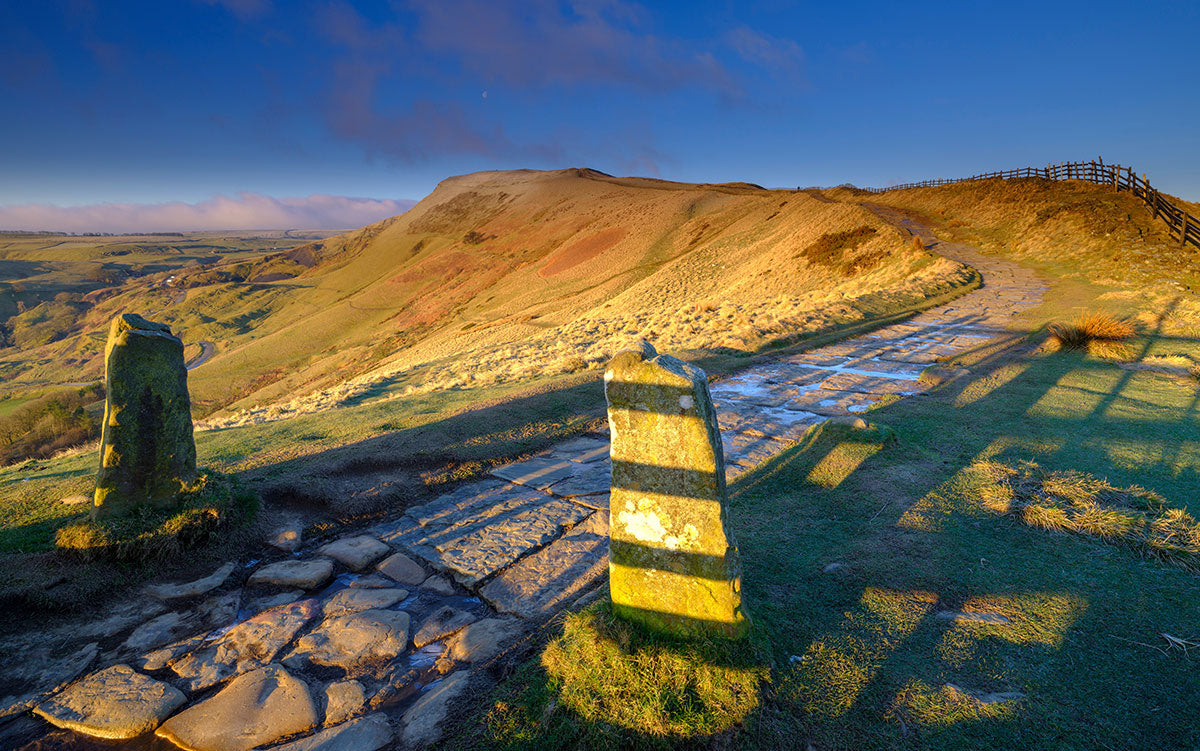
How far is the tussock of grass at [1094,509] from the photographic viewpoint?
378 cm

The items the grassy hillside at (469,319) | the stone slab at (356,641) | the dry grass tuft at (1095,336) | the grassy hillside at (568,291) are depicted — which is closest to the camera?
the stone slab at (356,641)

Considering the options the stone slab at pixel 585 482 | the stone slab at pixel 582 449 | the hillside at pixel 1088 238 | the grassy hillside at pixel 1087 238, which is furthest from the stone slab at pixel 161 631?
the grassy hillside at pixel 1087 238

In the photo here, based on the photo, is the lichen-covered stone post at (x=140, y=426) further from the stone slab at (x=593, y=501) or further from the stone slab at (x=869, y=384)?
the stone slab at (x=869, y=384)

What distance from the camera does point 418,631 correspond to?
12.1 feet

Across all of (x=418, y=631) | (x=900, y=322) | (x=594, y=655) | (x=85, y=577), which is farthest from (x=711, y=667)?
(x=900, y=322)

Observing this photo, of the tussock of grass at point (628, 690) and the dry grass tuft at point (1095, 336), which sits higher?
the dry grass tuft at point (1095, 336)

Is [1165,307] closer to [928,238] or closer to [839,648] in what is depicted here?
[839,648]

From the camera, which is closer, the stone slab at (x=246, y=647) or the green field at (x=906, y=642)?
the green field at (x=906, y=642)

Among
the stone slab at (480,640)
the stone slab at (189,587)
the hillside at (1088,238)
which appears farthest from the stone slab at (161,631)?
the hillside at (1088,238)

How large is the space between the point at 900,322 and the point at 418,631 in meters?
14.2

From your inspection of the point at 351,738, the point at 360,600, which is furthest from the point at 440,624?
the point at 351,738

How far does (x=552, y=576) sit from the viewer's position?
14.0 feet

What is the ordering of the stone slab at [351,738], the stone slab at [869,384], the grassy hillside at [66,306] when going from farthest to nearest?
the grassy hillside at [66,306] < the stone slab at [869,384] < the stone slab at [351,738]

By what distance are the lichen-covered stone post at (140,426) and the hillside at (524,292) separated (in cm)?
727
